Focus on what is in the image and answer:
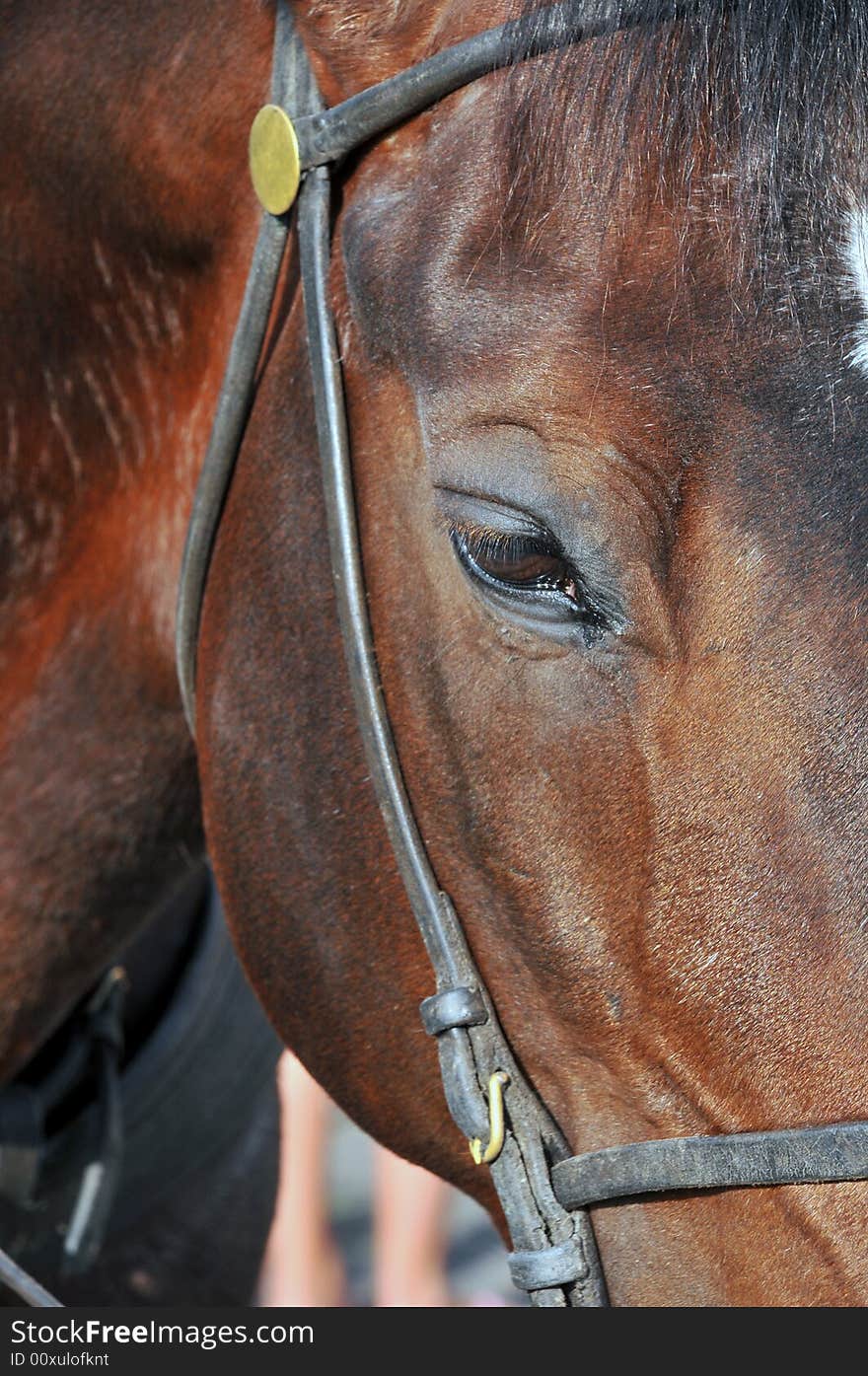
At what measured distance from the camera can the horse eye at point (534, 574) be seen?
89 centimetres

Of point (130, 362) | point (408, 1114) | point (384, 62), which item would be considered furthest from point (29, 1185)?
point (384, 62)

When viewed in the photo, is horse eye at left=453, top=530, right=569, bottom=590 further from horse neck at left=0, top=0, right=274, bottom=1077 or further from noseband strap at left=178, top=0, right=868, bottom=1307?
horse neck at left=0, top=0, right=274, bottom=1077

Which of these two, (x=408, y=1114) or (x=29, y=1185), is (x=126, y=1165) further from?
(x=408, y=1114)

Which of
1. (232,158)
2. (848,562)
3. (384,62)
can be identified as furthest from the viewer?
(232,158)

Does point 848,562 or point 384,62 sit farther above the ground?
point 384,62

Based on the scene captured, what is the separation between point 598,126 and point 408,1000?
59 centimetres

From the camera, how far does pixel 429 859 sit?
3.29 ft

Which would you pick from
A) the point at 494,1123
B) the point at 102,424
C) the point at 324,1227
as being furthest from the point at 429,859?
the point at 324,1227

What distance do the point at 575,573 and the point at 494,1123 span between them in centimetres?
36

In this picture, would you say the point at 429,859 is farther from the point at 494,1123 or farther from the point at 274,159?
the point at 274,159

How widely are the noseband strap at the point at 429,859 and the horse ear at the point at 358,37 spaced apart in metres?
0.02

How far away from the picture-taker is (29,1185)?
1.50 metres

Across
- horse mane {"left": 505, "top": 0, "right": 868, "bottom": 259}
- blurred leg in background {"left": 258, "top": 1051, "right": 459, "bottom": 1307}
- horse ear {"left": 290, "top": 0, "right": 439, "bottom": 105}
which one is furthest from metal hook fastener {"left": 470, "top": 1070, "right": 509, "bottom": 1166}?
blurred leg in background {"left": 258, "top": 1051, "right": 459, "bottom": 1307}

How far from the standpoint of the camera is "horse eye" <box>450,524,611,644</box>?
889 millimetres
